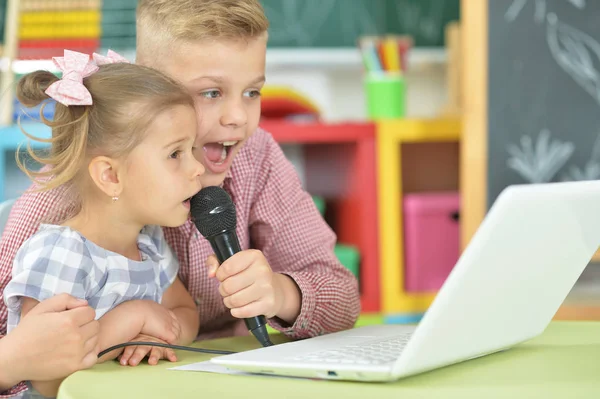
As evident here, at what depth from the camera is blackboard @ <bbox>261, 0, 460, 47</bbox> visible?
118 inches

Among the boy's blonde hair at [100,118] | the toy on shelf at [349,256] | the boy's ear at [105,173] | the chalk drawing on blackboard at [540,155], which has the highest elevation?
the boy's blonde hair at [100,118]

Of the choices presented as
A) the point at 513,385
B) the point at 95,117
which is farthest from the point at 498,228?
the point at 95,117

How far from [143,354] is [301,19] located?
230 centimetres

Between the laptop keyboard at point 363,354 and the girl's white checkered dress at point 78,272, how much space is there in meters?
0.26

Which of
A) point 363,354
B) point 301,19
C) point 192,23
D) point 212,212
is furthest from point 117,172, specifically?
point 301,19

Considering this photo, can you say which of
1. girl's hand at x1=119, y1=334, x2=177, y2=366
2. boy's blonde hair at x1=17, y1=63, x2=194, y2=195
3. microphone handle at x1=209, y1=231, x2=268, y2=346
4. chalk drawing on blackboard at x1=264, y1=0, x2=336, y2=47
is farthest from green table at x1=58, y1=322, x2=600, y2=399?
chalk drawing on blackboard at x1=264, y1=0, x2=336, y2=47

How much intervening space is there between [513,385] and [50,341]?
16.0 inches

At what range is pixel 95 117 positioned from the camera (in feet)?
3.09

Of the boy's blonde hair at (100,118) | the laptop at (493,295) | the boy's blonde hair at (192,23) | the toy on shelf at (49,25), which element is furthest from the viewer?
the toy on shelf at (49,25)

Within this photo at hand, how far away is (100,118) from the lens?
0.94 m

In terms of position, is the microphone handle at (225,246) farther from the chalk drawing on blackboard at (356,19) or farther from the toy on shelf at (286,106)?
the chalk drawing on blackboard at (356,19)

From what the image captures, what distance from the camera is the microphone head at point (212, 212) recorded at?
0.91 m

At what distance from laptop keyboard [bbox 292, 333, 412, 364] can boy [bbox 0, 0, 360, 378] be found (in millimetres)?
138

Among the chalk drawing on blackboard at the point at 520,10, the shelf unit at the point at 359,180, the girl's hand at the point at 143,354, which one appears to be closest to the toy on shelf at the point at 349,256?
the shelf unit at the point at 359,180
